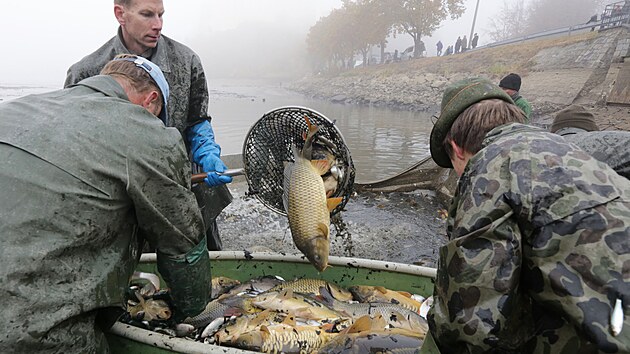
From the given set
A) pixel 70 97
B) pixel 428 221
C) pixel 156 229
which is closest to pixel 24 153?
pixel 70 97

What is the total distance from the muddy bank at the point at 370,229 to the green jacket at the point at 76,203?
3.64m

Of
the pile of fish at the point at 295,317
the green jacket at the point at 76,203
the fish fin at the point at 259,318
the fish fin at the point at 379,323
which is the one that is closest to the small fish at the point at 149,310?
the pile of fish at the point at 295,317

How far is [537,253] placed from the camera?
1374 mm

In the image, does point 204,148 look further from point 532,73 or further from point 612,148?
point 532,73

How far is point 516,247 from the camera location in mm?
1383

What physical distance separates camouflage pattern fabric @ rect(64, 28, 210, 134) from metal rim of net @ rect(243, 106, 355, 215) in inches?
31.2

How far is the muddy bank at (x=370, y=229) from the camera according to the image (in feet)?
19.6

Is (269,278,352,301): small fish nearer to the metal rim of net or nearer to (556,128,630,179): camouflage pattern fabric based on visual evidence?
the metal rim of net

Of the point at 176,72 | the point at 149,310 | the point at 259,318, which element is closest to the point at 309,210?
the point at 259,318

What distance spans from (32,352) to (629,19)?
102 feet

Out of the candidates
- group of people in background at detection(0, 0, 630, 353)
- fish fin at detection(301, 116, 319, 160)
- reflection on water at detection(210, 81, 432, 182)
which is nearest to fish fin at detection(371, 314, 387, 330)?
group of people in background at detection(0, 0, 630, 353)

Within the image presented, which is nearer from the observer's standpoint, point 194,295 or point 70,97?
point 70,97

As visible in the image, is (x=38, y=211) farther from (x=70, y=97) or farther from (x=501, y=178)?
(x=501, y=178)

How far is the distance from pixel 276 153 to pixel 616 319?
2.88m
